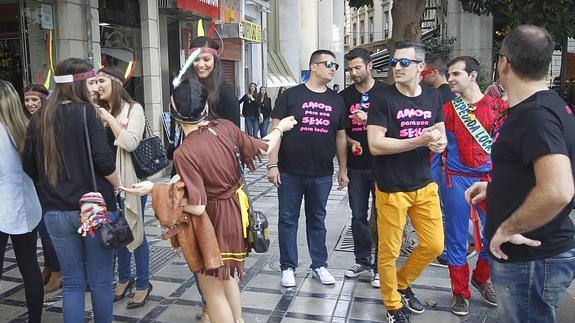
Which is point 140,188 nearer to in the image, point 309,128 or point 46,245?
point 309,128

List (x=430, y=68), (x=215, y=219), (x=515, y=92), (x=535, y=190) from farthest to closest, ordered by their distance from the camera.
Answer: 1. (x=430, y=68)
2. (x=215, y=219)
3. (x=515, y=92)
4. (x=535, y=190)

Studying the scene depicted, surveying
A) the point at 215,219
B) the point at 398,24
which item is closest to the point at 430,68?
the point at 398,24

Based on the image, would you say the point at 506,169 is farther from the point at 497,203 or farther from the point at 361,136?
the point at 361,136

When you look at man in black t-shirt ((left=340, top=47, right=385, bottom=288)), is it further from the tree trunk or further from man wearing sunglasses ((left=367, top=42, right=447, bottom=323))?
the tree trunk

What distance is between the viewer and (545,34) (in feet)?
7.24

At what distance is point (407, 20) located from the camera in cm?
545

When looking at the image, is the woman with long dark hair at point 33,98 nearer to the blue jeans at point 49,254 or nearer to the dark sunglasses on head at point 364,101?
the blue jeans at point 49,254

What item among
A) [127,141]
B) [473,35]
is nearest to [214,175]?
[127,141]

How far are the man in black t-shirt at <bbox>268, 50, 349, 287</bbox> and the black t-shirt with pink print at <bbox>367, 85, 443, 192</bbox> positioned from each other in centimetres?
76

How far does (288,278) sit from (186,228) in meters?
1.92

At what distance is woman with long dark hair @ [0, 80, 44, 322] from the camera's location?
11.0 feet

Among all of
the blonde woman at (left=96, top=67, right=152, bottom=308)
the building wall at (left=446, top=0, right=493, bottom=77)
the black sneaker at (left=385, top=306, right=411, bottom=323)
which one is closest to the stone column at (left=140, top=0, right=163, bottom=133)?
the blonde woman at (left=96, top=67, right=152, bottom=308)

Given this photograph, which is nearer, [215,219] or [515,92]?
→ [515,92]

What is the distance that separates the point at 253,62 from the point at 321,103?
14.1 m
